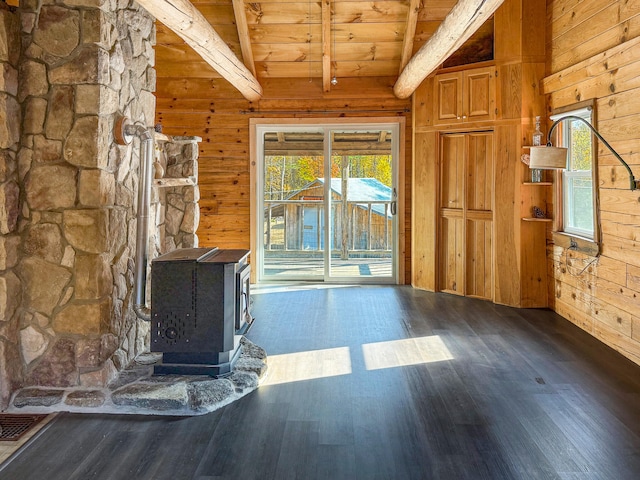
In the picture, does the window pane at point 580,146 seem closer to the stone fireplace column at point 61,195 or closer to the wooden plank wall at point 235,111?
the wooden plank wall at point 235,111

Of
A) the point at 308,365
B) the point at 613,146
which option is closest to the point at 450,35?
the point at 613,146

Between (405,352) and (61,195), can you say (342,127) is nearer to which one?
(405,352)

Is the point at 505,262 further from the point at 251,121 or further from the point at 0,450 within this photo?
the point at 0,450

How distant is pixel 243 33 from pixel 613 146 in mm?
3969

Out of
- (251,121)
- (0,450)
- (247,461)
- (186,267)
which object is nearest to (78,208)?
(186,267)

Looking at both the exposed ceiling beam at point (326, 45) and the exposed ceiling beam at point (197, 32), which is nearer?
the exposed ceiling beam at point (197, 32)

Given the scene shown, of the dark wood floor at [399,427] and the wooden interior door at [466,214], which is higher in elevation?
the wooden interior door at [466,214]

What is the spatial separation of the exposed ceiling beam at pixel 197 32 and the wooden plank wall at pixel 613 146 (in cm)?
312

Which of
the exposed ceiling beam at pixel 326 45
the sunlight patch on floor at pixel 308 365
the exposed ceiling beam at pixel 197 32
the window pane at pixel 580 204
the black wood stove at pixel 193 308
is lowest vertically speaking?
the sunlight patch on floor at pixel 308 365

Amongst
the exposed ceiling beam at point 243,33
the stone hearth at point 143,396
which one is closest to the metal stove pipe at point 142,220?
the stone hearth at point 143,396

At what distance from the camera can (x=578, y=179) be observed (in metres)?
5.09

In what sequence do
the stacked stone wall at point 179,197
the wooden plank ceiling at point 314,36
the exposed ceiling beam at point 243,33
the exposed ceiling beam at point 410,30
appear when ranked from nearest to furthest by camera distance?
the stacked stone wall at point 179,197 → the exposed ceiling beam at point 410,30 → the exposed ceiling beam at point 243,33 → the wooden plank ceiling at point 314,36

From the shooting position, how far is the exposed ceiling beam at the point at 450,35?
11.6 ft

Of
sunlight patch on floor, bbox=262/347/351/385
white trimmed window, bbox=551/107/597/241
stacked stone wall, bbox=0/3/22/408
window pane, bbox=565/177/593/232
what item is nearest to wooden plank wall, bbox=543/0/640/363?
white trimmed window, bbox=551/107/597/241
